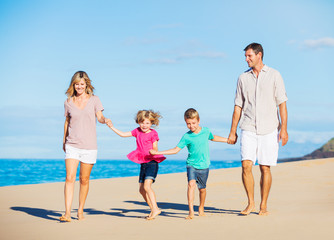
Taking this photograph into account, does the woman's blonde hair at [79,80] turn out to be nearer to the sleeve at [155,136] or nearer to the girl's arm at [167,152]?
the sleeve at [155,136]

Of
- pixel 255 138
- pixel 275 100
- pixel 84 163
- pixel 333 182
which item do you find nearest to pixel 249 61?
pixel 275 100

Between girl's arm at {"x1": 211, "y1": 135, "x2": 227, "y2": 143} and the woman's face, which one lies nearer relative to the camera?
the woman's face

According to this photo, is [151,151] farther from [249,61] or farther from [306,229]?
[306,229]

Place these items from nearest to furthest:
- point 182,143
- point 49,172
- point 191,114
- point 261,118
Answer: point 261,118, point 191,114, point 182,143, point 49,172

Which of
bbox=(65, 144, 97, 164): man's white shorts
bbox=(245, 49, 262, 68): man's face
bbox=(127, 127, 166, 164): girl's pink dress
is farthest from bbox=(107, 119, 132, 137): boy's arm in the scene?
bbox=(245, 49, 262, 68): man's face

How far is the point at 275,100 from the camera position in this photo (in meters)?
6.65

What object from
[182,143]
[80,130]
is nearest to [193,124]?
[182,143]

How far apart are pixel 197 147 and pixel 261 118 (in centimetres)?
→ 99

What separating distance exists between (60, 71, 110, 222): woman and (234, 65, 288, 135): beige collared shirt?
2.05 metres

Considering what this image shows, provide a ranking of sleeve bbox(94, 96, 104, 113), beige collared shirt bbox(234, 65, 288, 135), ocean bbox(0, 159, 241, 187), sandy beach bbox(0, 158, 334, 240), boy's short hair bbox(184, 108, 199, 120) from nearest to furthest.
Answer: sandy beach bbox(0, 158, 334, 240)
beige collared shirt bbox(234, 65, 288, 135)
boy's short hair bbox(184, 108, 199, 120)
sleeve bbox(94, 96, 104, 113)
ocean bbox(0, 159, 241, 187)

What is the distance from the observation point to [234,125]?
6855mm

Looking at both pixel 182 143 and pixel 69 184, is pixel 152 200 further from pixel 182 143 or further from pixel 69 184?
pixel 69 184

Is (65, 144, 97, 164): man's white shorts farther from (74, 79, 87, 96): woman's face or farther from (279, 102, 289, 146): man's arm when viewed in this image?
(279, 102, 289, 146): man's arm

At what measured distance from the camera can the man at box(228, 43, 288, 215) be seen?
21.5 ft
